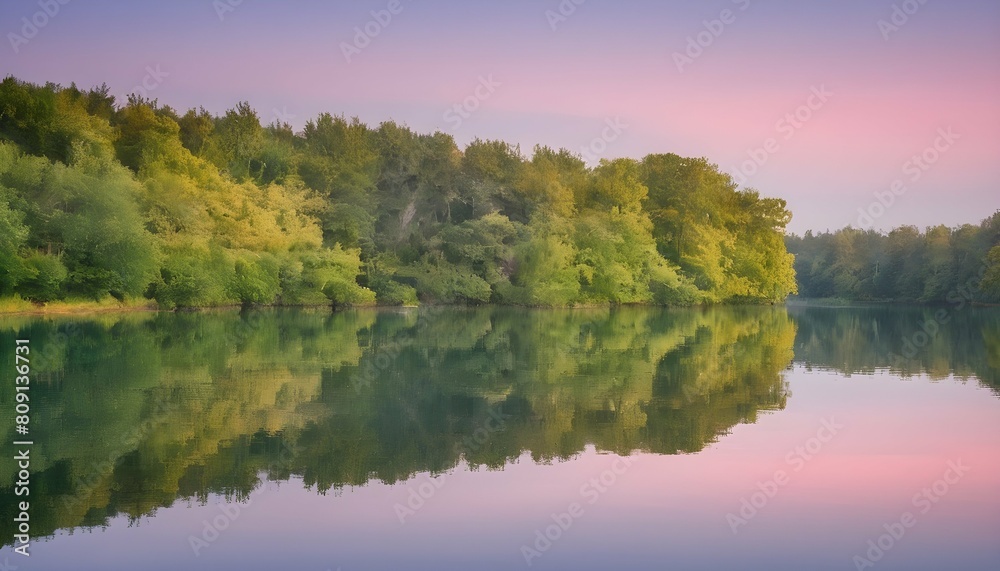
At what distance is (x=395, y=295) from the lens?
5553cm

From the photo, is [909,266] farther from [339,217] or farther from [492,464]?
[492,464]

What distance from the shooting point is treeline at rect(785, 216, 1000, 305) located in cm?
8744

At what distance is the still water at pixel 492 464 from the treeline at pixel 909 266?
226ft

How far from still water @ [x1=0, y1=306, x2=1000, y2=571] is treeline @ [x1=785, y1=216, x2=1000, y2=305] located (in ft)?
226

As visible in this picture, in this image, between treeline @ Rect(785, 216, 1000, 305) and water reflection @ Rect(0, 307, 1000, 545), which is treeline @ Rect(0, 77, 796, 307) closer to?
water reflection @ Rect(0, 307, 1000, 545)

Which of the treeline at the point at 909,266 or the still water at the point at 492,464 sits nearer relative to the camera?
the still water at the point at 492,464

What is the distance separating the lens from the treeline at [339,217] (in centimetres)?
3734

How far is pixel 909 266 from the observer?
9950cm

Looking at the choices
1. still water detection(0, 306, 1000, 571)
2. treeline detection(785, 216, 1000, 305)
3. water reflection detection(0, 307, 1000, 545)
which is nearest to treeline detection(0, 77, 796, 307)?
water reflection detection(0, 307, 1000, 545)

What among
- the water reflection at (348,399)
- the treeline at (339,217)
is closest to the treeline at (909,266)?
the treeline at (339,217)

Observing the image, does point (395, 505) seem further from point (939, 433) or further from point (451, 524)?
point (939, 433)

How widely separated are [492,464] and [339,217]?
150ft

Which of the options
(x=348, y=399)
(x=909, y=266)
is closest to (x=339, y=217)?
(x=348, y=399)

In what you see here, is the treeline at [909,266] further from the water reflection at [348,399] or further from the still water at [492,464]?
the still water at [492,464]
